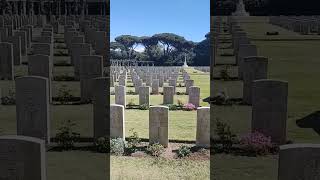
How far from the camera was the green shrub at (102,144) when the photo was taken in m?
8.39

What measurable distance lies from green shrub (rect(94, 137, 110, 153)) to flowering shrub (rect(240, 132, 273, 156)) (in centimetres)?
227

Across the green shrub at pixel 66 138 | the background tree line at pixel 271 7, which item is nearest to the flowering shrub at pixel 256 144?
the green shrub at pixel 66 138

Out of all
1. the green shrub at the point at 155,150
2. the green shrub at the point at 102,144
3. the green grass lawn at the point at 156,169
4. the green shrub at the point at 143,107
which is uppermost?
the green shrub at the point at 143,107

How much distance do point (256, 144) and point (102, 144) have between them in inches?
101

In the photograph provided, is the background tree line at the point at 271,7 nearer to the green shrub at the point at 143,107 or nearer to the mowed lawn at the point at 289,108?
the mowed lawn at the point at 289,108

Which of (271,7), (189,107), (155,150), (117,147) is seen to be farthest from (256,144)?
(271,7)

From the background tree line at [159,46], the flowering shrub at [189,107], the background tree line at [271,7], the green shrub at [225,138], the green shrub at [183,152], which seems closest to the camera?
the green shrub at [183,152]

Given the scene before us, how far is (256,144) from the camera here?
8141 mm

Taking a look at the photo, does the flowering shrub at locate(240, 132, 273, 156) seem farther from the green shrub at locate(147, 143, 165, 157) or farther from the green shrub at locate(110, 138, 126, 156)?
the green shrub at locate(110, 138, 126, 156)

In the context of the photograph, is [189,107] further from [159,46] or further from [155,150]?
[159,46]

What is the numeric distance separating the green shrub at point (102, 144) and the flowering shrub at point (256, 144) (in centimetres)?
227

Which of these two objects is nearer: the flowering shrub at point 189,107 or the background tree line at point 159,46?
the flowering shrub at point 189,107

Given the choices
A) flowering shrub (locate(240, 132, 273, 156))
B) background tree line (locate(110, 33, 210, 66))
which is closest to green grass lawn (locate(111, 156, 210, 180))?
flowering shrub (locate(240, 132, 273, 156))

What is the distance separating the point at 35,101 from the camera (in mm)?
8148
